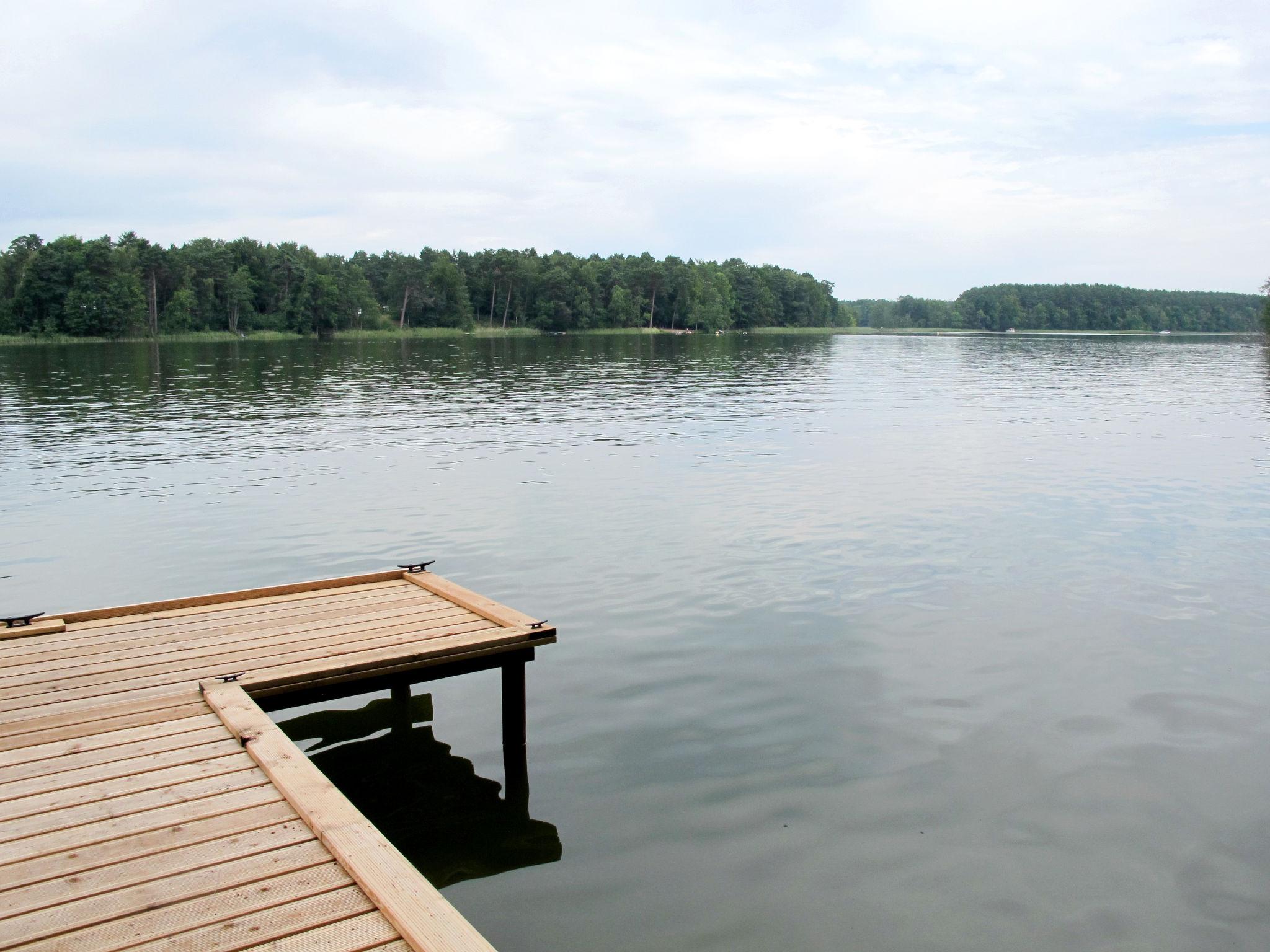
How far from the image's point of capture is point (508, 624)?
750 cm

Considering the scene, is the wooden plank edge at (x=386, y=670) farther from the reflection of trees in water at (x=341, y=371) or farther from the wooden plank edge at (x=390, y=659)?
the reflection of trees in water at (x=341, y=371)

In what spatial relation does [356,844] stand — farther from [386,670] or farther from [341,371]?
[341,371]

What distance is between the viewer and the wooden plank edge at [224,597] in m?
7.99

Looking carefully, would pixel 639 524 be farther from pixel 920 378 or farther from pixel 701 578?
pixel 920 378

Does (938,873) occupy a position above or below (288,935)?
below

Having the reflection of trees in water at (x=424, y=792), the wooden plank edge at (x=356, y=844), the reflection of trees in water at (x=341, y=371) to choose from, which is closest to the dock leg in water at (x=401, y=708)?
the reflection of trees in water at (x=424, y=792)

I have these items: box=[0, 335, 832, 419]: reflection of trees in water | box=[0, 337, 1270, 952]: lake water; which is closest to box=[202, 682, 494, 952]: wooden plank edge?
box=[0, 337, 1270, 952]: lake water

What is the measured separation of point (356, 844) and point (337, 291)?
125 m

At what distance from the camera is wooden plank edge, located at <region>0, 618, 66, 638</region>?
752cm

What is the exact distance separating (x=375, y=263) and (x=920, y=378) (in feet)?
388

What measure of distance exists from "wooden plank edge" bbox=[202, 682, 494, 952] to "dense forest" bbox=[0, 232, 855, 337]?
108 meters

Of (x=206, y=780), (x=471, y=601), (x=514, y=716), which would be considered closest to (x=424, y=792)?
(x=514, y=716)

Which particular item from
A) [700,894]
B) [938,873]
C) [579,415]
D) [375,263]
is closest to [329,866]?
[700,894]

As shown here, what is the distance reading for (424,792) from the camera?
6.86m
